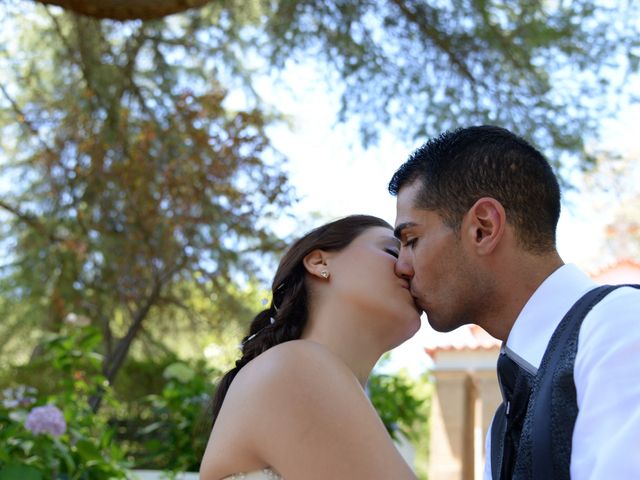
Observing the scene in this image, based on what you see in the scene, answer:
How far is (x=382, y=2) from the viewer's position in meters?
7.34

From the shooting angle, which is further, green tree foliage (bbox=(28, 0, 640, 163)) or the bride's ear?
green tree foliage (bbox=(28, 0, 640, 163))

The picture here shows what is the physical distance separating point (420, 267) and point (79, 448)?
256 centimetres

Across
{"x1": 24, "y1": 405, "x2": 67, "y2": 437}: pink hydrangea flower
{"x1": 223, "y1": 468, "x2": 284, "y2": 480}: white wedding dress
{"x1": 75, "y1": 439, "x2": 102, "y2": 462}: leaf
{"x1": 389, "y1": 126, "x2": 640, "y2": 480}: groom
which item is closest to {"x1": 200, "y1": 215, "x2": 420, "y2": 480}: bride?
{"x1": 223, "y1": 468, "x2": 284, "y2": 480}: white wedding dress

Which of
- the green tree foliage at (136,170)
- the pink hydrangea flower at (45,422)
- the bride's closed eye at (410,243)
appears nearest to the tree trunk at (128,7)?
the pink hydrangea flower at (45,422)

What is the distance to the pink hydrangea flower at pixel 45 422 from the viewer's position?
3.79 m

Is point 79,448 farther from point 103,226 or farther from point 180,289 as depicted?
point 180,289

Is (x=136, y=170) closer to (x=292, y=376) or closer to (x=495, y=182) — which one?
(x=292, y=376)

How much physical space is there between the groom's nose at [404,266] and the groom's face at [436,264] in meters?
0.09

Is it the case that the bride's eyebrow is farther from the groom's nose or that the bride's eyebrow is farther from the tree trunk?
the tree trunk

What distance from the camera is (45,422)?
3.80m

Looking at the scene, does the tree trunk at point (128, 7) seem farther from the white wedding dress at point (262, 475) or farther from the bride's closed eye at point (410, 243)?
the white wedding dress at point (262, 475)

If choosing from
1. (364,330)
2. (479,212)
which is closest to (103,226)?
(364,330)

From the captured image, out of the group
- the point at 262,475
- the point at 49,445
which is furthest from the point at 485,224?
the point at 49,445

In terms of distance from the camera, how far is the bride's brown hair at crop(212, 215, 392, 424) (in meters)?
2.53
